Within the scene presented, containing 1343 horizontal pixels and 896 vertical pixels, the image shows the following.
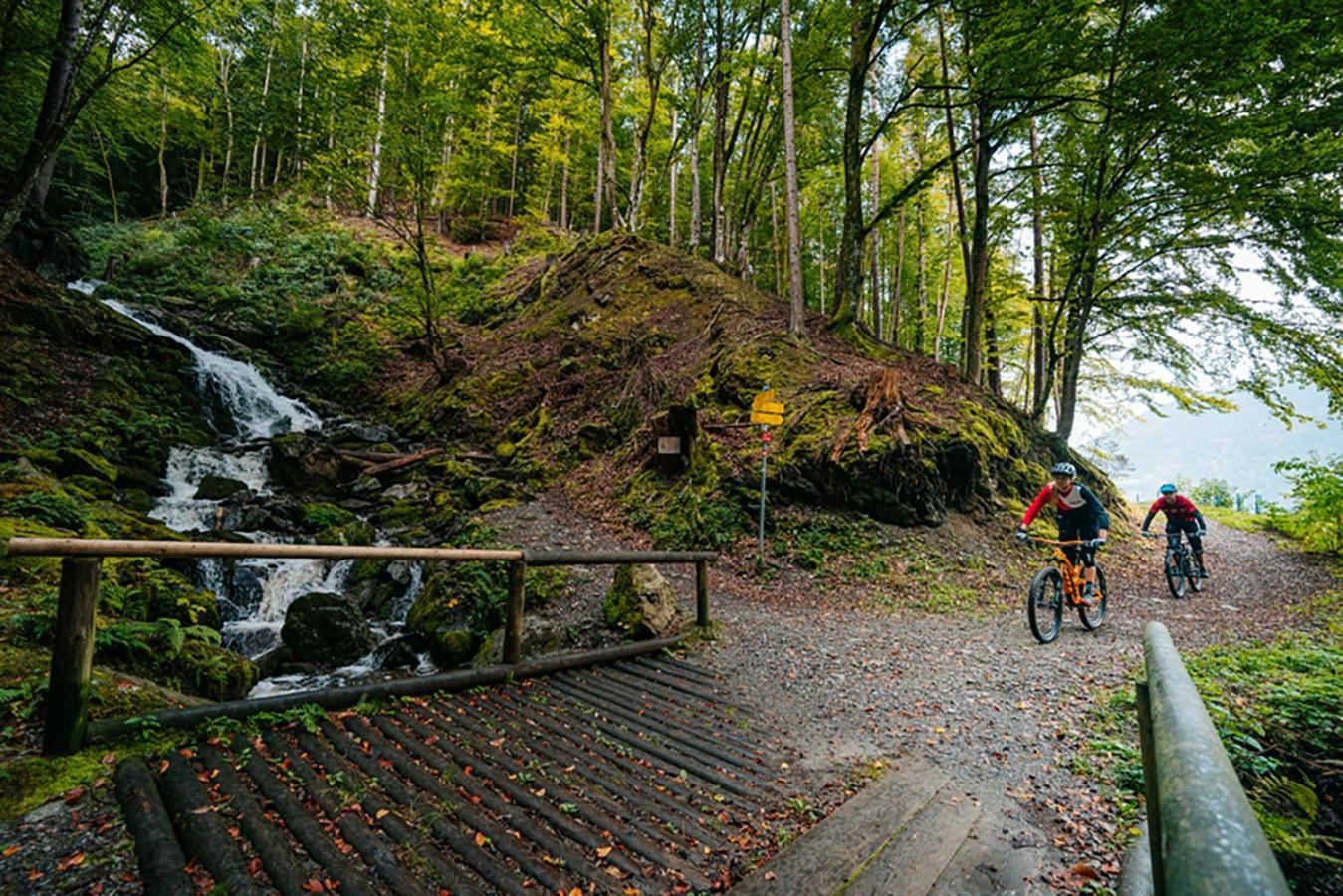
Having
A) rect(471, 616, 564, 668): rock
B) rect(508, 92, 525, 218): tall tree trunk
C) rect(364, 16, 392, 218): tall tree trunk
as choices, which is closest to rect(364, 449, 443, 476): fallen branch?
rect(364, 16, 392, 218): tall tree trunk

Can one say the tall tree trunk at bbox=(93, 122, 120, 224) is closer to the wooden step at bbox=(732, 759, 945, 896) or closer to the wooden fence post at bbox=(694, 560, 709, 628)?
the wooden fence post at bbox=(694, 560, 709, 628)

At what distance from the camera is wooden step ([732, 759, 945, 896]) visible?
8.63 ft

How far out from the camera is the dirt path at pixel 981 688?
3.21 metres

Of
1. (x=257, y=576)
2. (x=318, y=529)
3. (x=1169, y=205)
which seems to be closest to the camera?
(x=257, y=576)

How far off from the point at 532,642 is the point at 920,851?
13.6 feet

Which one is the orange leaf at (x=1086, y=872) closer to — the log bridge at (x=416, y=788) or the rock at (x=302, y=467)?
the log bridge at (x=416, y=788)

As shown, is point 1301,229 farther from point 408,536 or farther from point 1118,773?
point 408,536

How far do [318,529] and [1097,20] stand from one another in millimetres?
20750

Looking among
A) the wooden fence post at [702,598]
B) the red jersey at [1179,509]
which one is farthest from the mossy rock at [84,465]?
the red jersey at [1179,509]

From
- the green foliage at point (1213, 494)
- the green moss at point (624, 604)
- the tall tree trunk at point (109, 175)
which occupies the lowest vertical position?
the green moss at point (624, 604)

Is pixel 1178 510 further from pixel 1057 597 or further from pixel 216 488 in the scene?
pixel 216 488

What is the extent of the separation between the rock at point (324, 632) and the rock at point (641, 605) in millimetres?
2981

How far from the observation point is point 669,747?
12.9ft

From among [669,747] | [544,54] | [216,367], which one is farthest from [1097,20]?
[216,367]
